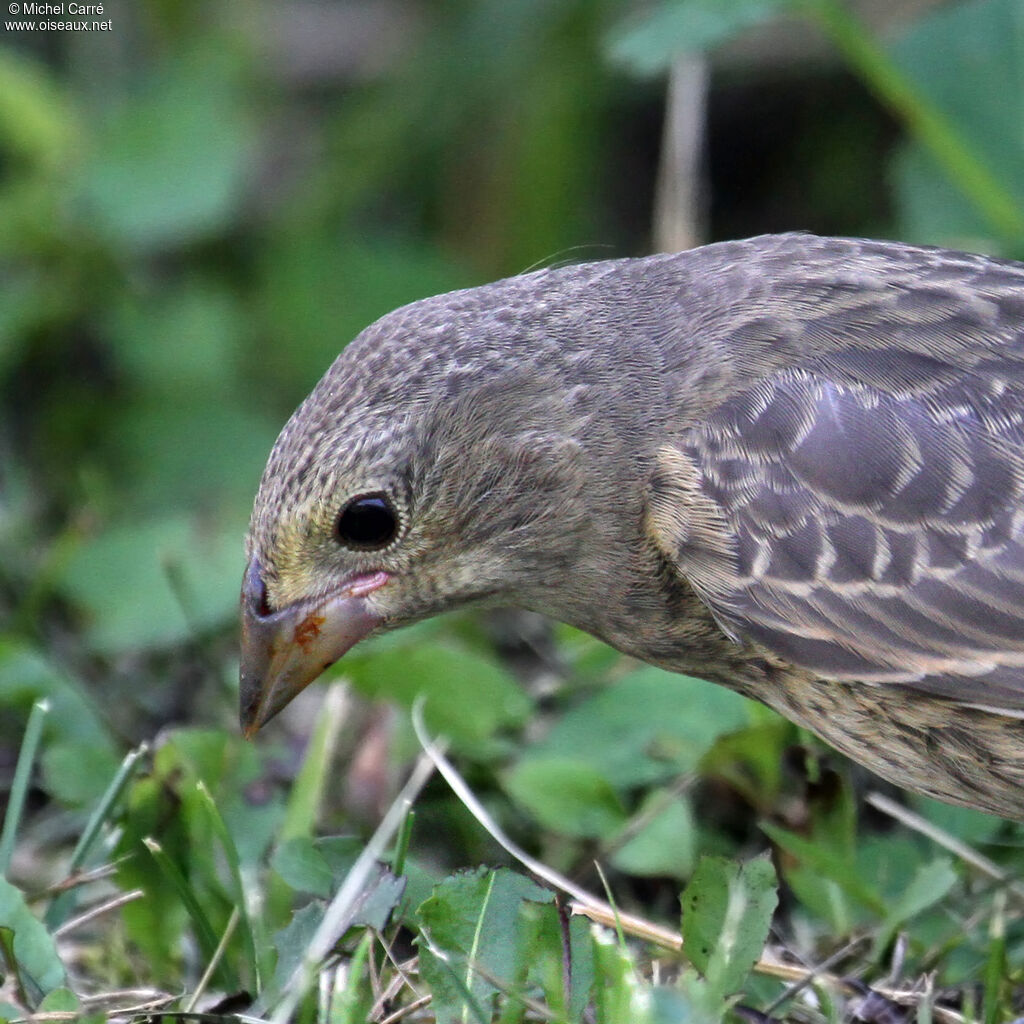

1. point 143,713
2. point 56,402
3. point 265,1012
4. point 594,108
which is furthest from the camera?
point 594,108

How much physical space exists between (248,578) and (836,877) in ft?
Answer: 4.46

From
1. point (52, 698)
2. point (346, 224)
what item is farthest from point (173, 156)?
point (52, 698)

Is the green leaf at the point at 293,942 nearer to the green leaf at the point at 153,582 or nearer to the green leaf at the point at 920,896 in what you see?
the green leaf at the point at 920,896

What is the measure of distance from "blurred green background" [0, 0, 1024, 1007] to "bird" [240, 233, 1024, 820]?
46 cm

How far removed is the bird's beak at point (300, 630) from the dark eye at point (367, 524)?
0.28 ft

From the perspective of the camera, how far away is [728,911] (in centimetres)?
294

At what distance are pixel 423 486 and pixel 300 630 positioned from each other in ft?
1.32

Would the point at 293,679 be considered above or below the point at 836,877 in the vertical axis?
above

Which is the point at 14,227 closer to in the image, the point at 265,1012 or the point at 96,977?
the point at 96,977

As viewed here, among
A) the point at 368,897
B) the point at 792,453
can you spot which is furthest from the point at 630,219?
the point at 368,897

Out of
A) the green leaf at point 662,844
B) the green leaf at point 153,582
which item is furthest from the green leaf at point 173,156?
the green leaf at point 662,844

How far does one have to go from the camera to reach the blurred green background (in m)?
4.18

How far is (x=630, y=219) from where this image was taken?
8.32 m

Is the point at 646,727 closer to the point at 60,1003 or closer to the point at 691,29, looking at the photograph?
the point at 60,1003
